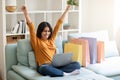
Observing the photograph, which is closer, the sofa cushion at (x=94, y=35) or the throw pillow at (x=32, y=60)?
the throw pillow at (x=32, y=60)

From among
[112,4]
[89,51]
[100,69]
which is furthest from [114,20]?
[100,69]

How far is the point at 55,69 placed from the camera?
2959 millimetres

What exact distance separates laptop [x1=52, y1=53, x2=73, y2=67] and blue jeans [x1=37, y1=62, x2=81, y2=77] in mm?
50

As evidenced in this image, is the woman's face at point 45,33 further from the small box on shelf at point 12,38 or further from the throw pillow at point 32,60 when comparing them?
the small box on shelf at point 12,38

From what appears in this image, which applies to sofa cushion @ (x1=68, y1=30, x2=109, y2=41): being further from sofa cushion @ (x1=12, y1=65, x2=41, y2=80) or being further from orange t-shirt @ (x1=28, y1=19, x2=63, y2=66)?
sofa cushion @ (x1=12, y1=65, x2=41, y2=80)

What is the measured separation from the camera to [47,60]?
3207mm

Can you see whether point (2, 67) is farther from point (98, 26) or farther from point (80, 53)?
point (98, 26)

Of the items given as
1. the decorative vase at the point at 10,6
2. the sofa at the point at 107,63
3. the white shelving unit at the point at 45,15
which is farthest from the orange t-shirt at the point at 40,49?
the white shelving unit at the point at 45,15

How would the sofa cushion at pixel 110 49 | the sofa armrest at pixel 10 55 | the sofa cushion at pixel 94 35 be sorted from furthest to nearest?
1. the sofa cushion at pixel 110 49
2. the sofa cushion at pixel 94 35
3. the sofa armrest at pixel 10 55

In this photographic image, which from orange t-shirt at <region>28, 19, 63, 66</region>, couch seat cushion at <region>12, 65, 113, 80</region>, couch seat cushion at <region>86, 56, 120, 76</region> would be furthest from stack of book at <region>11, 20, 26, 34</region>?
couch seat cushion at <region>86, 56, 120, 76</region>

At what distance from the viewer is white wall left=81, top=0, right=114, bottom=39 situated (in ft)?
15.7

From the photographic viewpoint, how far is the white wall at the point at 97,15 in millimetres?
4773

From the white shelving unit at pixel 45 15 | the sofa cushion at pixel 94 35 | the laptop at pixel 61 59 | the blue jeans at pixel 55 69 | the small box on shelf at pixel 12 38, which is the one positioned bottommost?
the blue jeans at pixel 55 69

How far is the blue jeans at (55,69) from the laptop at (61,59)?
5 cm
